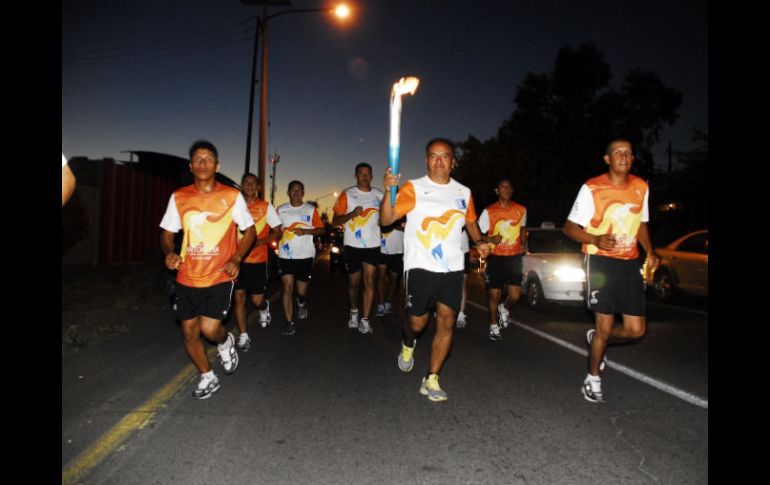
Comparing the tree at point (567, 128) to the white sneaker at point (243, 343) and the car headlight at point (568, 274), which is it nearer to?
the car headlight at point (568, 274)

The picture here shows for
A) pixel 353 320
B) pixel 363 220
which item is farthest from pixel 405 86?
pixel 353 320

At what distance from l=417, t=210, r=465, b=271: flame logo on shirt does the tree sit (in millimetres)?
30865

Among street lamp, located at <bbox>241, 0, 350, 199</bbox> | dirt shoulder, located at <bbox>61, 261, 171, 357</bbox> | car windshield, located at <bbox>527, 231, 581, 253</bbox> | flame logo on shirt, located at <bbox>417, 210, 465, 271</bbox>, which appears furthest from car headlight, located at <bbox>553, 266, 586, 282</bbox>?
street lamp, located at <bbox>241, 0, 350, 199</bbox>

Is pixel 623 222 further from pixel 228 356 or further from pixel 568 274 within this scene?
A: pixel 568 274

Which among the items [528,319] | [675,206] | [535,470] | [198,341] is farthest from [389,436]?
[675,206]

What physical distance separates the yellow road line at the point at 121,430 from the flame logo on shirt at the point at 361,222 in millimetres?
3249

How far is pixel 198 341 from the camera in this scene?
448cm

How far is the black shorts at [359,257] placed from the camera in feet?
25.3

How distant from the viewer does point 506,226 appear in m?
7.48

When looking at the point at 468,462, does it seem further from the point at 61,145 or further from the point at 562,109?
the point at 562,109

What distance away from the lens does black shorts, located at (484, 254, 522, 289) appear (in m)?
7.32

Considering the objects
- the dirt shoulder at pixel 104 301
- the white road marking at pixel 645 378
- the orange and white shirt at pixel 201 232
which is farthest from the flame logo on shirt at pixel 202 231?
the white road marking at pixel 645 378

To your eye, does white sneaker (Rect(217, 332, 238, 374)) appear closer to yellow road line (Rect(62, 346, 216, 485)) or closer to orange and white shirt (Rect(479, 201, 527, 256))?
yellow road line (Rect(62, 346, 216, 485))

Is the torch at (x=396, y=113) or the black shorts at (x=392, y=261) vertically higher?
the torch at (x=396, y=113)
